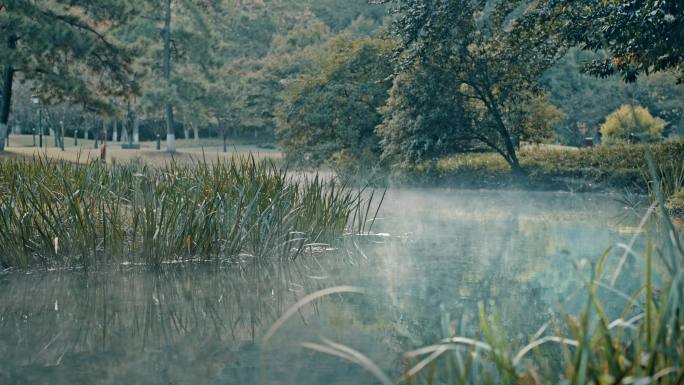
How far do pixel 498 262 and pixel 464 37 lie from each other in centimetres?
1237

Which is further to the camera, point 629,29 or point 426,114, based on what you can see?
point 426,114

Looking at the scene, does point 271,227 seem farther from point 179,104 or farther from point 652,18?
point 179,104

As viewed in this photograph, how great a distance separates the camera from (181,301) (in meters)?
→ 6.55

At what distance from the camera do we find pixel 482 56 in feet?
67.1

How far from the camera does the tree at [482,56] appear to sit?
→ 61.2 ft

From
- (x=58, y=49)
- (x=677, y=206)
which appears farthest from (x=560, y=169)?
(x=58, y=49)

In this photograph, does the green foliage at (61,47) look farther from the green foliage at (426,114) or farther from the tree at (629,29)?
the tree at (629,29)

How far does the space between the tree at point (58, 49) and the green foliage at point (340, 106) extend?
6805 millimetres

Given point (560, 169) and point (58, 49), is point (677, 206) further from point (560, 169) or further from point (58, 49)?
point (58, 49)

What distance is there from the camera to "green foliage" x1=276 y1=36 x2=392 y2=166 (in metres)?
24.8

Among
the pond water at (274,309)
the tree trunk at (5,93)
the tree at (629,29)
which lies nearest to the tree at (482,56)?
the tree at (629,29)

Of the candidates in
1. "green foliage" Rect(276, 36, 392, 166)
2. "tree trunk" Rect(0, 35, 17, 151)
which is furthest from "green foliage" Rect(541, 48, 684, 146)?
"tree trunk" Rect(0, 35, 17, 151)

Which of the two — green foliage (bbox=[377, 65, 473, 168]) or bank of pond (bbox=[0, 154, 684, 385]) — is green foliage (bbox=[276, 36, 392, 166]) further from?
bank of pond (bbox=[0, 154, 684, 385])

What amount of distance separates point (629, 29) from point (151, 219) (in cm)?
927
